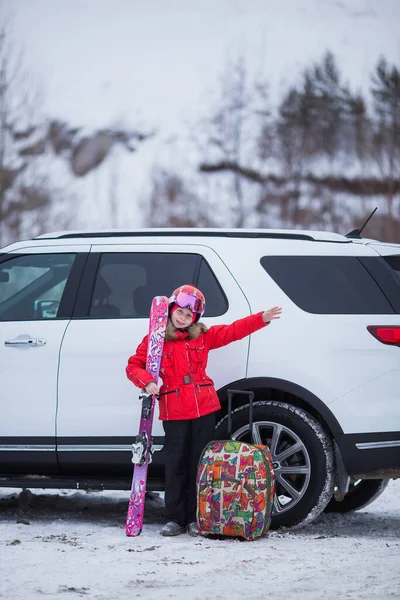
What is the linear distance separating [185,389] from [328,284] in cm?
111

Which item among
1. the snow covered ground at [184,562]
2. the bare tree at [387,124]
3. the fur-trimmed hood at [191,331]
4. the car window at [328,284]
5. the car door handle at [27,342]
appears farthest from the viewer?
the bare tree at [387,124]

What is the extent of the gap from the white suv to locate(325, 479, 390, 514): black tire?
3.66 feet

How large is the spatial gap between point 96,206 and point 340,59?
16.8 meters

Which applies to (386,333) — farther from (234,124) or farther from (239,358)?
(234,124)

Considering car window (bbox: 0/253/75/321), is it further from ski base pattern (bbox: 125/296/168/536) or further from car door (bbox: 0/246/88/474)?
ski base pattern (bbox: 125/296/168/536)

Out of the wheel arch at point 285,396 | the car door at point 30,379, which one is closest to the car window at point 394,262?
the wheel arch at point 285,396

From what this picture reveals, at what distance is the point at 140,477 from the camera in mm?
5355

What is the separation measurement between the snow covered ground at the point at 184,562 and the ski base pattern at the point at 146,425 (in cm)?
15

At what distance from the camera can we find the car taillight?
5.35 metres

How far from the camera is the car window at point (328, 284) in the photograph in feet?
18.0

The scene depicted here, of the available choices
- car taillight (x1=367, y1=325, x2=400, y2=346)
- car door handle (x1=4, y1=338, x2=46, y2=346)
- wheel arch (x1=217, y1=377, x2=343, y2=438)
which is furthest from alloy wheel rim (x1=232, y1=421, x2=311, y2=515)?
car door handle (x1=4, y1=338, x2=46, y2=346)

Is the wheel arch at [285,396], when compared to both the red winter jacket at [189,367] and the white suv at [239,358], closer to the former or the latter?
the white suv at [239,358]

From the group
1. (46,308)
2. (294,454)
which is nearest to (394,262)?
Answer: (294,454)

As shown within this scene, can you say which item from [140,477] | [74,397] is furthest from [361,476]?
[74,397]
